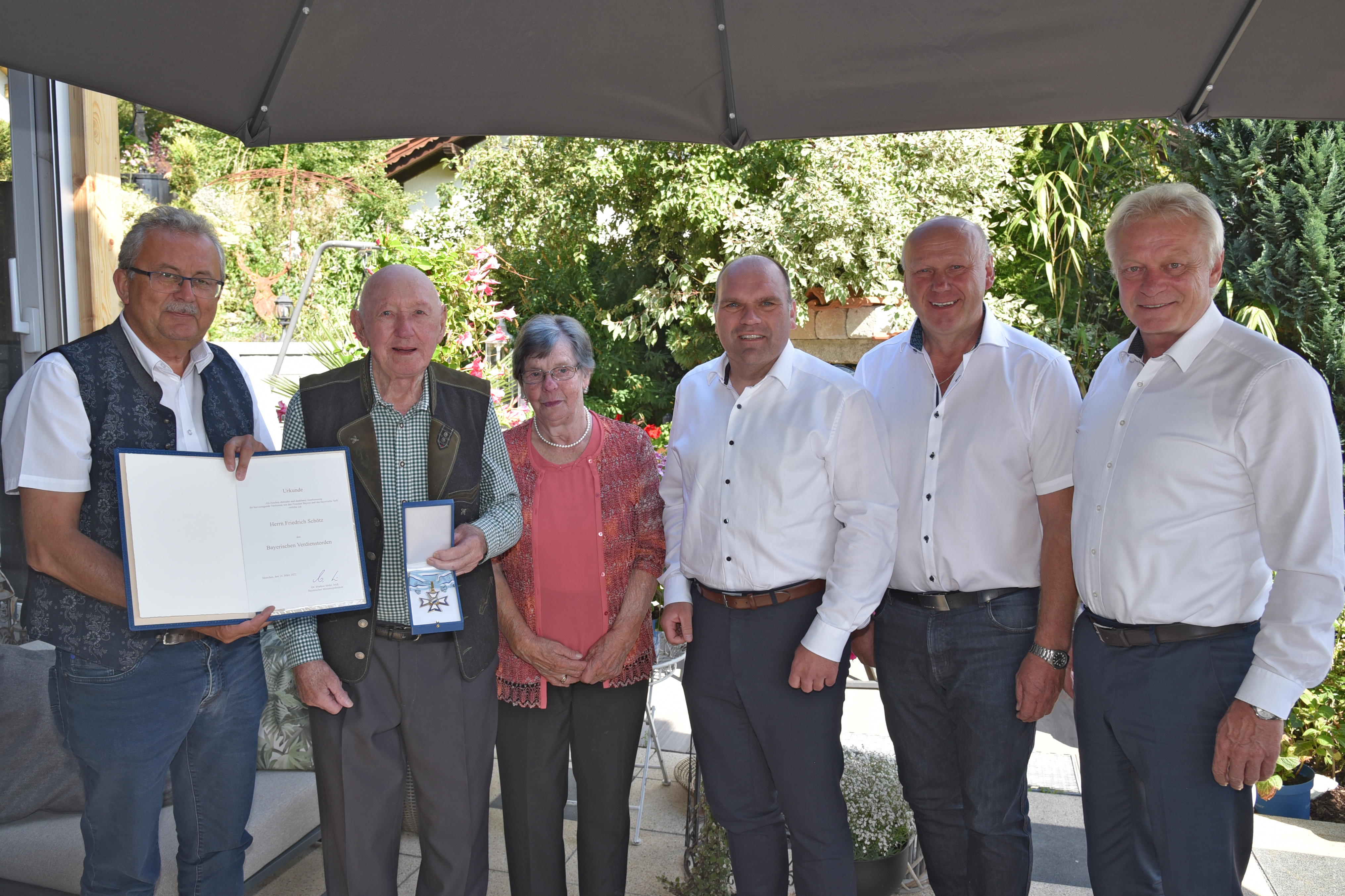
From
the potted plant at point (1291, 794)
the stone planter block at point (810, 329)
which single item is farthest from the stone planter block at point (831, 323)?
the potted plant at point (1291, 794)

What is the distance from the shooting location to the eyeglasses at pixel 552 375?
2621 mm

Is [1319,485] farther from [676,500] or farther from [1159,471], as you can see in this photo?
[676,500]

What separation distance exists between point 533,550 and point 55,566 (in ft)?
3.80

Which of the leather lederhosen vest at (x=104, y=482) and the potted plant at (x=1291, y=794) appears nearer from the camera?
the leather lederhosen vest at (x=104, y=482)

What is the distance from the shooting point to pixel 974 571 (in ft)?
7.94

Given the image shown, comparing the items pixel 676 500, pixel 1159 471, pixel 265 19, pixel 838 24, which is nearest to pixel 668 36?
pixel 838 24

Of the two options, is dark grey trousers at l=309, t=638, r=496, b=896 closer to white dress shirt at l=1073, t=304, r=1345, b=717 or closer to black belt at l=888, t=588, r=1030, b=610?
black belt at l=888, t=588, r=1030, b=610

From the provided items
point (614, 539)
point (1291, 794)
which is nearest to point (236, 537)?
point (614, 539)

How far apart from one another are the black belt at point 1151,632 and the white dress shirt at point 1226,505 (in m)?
0.02

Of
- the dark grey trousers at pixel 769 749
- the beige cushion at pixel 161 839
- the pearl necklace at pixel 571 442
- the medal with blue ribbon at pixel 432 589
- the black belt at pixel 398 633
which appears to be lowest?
the beige cushion at pixel 161 839

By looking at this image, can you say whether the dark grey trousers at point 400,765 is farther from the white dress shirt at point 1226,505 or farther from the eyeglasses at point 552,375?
the white dress shirt at point 1226,505

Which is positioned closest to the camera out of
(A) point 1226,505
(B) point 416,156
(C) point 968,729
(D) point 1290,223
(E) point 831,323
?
(A) point 1226,505

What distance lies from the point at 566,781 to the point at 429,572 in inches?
33.8

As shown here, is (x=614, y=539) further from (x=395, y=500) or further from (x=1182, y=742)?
(x=1182, y=742)
